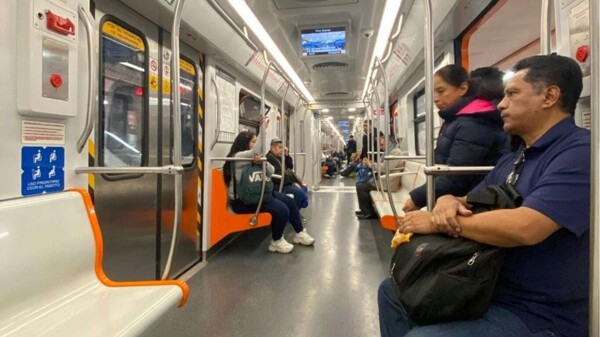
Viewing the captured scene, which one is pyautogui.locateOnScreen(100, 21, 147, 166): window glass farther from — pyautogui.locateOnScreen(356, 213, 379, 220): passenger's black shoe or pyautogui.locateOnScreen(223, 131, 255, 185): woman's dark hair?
pyautogui.locateOnScreen(356, 213, 379, 220): passenger's black shoe

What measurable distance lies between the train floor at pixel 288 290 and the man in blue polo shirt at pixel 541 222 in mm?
1171

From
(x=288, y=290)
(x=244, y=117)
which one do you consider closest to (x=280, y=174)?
(x=244, y=117)

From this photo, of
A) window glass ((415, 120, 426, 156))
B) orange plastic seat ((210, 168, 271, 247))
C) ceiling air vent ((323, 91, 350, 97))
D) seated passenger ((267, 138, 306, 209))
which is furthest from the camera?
ceiling air vent ((323, 91, 350, 97))

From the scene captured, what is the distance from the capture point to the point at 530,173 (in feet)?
3.63

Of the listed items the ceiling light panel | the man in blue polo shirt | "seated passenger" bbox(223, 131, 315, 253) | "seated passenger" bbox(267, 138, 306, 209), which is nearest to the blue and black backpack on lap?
"seated passenger" bbox(223, 131, 315, 253)

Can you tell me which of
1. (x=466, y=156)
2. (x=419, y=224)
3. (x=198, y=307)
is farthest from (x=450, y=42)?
(x=198, y=307)

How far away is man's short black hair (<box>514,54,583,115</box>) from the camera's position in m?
1.06

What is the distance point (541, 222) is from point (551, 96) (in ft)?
1.36

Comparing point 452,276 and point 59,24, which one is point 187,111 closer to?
point 59,24

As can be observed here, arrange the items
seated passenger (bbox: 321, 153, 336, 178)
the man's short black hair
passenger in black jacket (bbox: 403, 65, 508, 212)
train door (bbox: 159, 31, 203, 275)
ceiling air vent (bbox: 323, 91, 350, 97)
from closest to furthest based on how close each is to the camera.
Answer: the man's short black hair
passenger in black jacket (bbox: 403, 65, 508, 212)
train door (bbox: 159, 31, 203, 275)
ceiling air vent (bbox: 323, 91, 350, 97)
seated passenger (bbox: 321, 153, 336, 178)

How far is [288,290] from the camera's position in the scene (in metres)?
2.68

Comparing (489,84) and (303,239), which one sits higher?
(489,84)

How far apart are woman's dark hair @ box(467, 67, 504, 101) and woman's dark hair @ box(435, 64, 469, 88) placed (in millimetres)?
95

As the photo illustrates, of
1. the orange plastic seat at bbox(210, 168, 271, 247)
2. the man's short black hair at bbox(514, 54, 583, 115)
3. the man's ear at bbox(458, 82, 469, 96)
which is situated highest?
the man's ear at bbox(458, 82, 469, 96)
